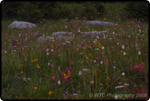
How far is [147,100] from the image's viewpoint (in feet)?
6.28

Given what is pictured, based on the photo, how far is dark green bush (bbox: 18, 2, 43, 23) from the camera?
10.4 m

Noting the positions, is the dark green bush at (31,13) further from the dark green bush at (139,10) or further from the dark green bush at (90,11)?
the dark green bush at (139,10)

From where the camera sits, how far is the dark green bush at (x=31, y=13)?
10.4 meters

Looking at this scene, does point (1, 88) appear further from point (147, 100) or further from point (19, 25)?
point (19, 25)

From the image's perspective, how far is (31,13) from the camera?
10602mm

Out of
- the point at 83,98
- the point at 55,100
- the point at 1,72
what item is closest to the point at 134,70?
the point at 83,98

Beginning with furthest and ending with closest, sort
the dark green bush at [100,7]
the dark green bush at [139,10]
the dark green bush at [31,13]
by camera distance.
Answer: the dark green bush at [100,7], the dark green bush at [31,13], the dark green bush at [139,10]

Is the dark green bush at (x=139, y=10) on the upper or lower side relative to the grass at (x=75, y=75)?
upper

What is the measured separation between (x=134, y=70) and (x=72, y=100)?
4.53 feet

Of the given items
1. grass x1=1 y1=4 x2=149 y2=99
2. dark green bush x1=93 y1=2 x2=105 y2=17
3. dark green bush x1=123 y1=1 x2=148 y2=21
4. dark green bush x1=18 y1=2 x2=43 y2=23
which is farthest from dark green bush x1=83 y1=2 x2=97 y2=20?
grass x1=1 y1=4 x2=149 y2=99

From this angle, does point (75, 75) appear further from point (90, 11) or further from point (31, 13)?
point (90, 11)

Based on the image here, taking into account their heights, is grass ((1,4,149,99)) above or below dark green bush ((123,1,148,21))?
below

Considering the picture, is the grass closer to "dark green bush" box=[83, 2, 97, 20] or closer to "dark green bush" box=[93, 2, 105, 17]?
"dark green bush" box=[83, 2, 97, 20]

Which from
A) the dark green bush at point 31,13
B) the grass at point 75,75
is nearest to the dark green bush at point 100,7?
the dark green bush at point 31,13
